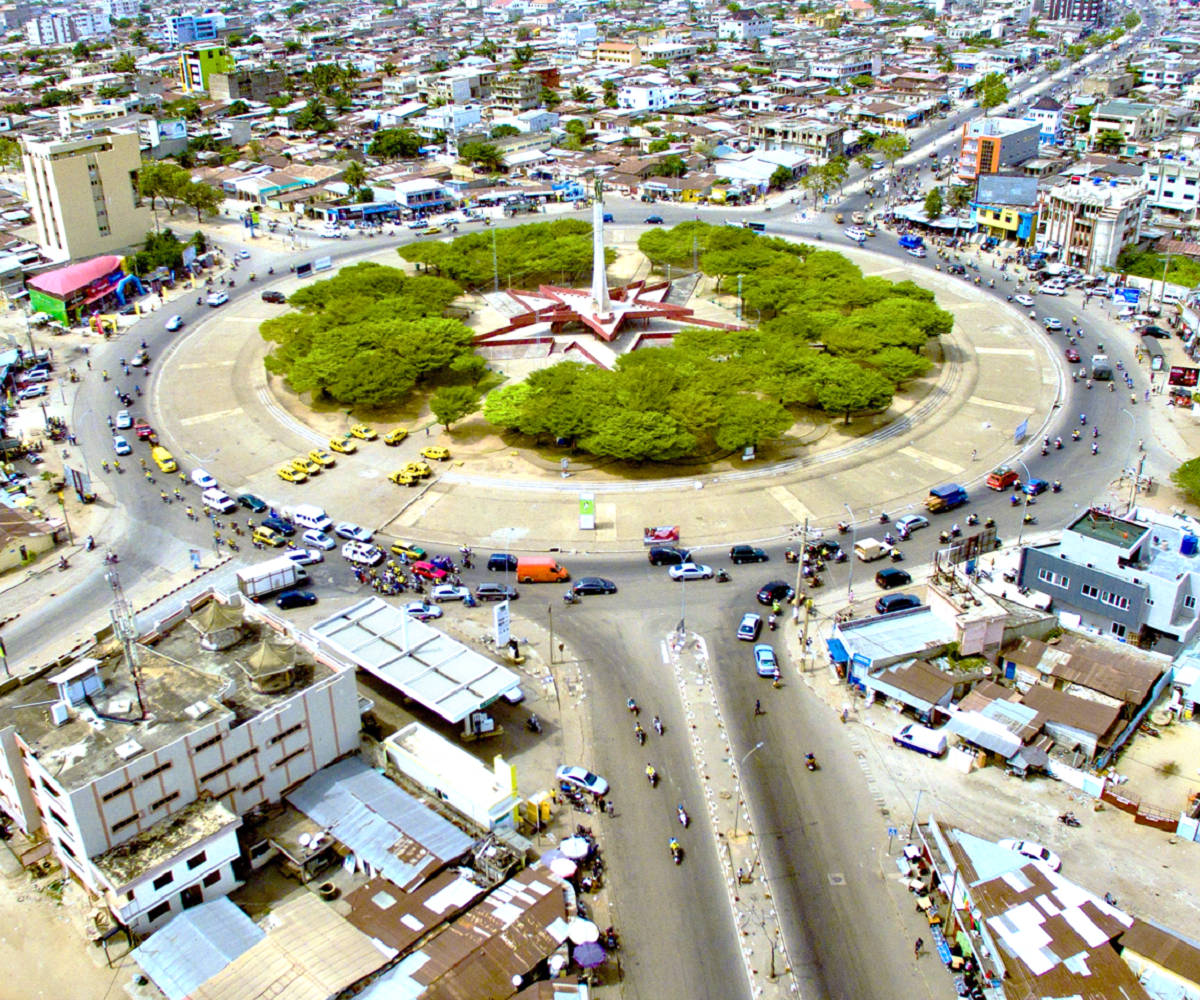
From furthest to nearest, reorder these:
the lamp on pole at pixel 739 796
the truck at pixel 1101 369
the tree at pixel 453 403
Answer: the truck at pixel 1101 369 → the tree at pixel 453 403 → the lamp on pole at pixel 739 796

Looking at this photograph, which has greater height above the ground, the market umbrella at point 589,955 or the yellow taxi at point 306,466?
the yellow taxi at point 306,466

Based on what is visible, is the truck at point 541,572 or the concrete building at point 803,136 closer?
the truck at point 541,572

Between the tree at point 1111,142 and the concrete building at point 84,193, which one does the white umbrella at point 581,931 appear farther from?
the tree at point 1111,142

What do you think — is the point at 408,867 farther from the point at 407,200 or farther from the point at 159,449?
the point at 407,200

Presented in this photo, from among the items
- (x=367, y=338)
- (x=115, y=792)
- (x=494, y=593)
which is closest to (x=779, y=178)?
(x=367, y=338)

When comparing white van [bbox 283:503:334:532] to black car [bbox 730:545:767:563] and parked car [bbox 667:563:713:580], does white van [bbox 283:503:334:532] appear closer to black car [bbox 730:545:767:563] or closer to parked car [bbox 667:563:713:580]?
parked car [bbox 667:563:713:580]

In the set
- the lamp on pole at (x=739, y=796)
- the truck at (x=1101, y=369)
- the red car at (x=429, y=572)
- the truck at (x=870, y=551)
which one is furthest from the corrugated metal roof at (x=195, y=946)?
the truck at (x=1101, y=369)
